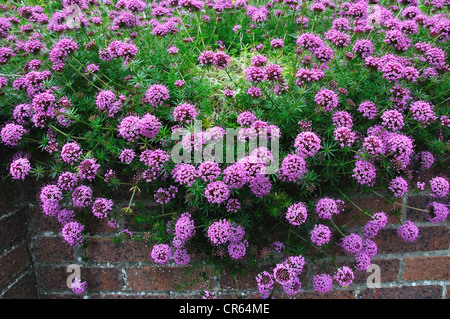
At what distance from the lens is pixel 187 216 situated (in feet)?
4.17

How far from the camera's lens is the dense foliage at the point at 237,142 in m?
1.21

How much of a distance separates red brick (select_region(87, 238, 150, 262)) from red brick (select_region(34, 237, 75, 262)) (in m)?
0.12

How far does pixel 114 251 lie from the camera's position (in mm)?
1517

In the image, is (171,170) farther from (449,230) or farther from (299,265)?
(449,230)

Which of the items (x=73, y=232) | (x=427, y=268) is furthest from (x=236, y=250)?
(x=427, y=268)

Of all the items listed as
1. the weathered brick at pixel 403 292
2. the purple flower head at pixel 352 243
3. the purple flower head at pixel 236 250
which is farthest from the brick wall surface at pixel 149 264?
the purple flower head at pixel 236 250

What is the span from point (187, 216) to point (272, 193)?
34 cm

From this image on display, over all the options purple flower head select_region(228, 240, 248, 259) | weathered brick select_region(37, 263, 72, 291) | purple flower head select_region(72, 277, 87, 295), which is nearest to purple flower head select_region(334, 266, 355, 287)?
purple flower head select_region(228, 240, 248, 259)

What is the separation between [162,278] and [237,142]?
0.77 meters

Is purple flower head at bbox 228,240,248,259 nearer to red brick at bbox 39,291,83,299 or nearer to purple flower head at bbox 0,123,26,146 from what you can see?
red brick at bbox 39,291,83,299

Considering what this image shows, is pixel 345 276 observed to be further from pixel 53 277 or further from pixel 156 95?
pixel 53 277

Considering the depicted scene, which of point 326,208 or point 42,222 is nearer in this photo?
point 326,208

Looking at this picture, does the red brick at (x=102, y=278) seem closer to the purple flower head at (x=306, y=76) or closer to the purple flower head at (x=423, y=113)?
the purple flower head at (x=306, y=76)

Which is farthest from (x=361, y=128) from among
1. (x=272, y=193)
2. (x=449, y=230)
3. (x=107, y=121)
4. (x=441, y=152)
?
(x=107, y=121)
